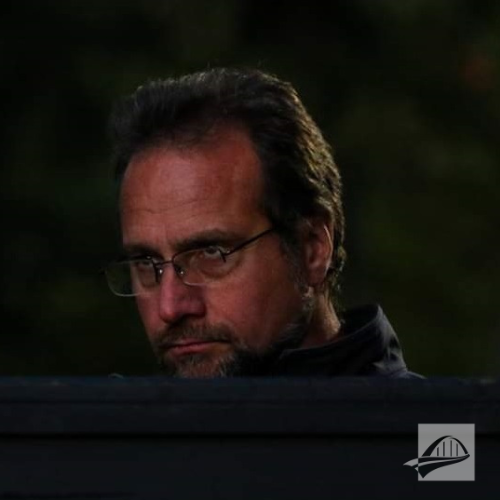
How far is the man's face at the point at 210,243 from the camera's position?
2826 mm

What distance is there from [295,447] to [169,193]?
1.24 metres

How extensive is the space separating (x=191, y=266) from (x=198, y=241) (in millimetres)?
39

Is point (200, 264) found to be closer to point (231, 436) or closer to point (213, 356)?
point (213, 356)

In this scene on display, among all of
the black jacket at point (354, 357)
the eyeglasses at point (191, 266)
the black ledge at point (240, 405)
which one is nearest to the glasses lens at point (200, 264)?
the eyeglasses at point (191, 266)

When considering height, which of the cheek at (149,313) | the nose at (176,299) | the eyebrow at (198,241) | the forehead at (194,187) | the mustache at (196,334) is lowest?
the mustache at (196,334)

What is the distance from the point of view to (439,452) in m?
1.71

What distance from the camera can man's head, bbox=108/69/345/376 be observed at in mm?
2850

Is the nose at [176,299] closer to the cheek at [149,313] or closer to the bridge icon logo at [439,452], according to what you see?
the cheek at [149,313]

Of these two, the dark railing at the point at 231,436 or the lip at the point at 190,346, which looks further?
the lip at the point at 190,346

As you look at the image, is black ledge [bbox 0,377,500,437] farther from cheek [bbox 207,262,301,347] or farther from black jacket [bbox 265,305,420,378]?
cheek [bbox 207,262,301,347]

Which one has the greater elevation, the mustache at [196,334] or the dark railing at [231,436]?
the dark railing at [231,436]

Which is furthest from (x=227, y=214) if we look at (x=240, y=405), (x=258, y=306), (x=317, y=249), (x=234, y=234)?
(x=240, y=405)

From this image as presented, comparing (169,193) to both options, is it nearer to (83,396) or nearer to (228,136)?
(228,136)

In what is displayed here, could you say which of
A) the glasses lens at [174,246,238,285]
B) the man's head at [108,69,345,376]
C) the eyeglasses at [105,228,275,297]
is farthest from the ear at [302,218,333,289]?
the glasses lens at [174,246,238,285]
